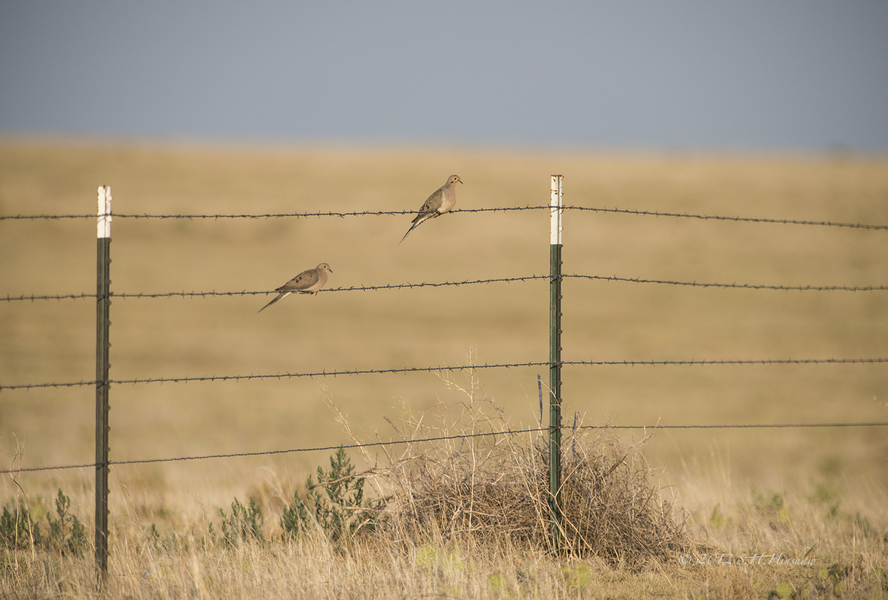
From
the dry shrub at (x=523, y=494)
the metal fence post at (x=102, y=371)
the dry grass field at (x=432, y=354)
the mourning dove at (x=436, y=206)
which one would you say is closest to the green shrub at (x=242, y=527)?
the dry grass field at (x=432, y=354)

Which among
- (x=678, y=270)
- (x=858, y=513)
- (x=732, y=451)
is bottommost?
(x=732, y=451)

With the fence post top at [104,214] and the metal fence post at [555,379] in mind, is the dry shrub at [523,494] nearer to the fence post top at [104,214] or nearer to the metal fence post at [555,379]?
the metal fence post at [555,379]

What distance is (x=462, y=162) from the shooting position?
5000 cm

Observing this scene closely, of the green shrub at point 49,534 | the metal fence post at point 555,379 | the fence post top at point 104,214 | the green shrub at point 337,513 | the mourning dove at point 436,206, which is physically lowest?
the green shrub at point 49,534

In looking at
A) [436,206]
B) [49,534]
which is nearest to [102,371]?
[49,534]

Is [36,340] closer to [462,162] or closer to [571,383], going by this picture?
[571,383]

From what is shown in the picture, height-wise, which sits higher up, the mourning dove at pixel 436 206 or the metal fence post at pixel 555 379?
the mourning dove at pixel 436 206

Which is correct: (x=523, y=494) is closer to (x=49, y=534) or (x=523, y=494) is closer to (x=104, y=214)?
(x=104, y=214)

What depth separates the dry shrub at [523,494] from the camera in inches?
184

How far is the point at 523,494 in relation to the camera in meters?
4.75

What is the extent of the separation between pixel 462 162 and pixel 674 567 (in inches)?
1844

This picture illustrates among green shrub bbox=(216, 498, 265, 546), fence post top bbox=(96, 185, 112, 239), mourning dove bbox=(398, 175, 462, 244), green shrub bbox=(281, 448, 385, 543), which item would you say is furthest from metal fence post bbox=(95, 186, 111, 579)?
mourning dove bbox=(398, 175, 462, 244)

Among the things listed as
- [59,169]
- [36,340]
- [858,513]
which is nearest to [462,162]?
[59,169]

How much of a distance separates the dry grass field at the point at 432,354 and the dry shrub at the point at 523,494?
0.24 ft
